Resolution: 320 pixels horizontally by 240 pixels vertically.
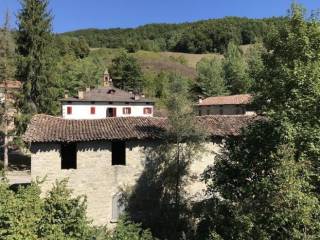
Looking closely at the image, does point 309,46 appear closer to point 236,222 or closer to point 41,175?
point 236,222

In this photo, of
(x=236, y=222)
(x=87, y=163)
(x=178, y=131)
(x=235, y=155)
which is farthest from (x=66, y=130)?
(x=236, y=222)

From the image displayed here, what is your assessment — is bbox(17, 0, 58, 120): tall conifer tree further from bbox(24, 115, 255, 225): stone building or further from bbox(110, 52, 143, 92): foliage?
bbox(110, 52, 143, 92): foliage

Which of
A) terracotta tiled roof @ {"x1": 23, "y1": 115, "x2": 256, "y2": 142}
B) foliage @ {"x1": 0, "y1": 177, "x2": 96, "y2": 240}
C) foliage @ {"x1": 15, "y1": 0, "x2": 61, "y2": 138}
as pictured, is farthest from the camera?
foliage @ {"x1": 15, "y1": 0, "x2": 61, "y2": 138}

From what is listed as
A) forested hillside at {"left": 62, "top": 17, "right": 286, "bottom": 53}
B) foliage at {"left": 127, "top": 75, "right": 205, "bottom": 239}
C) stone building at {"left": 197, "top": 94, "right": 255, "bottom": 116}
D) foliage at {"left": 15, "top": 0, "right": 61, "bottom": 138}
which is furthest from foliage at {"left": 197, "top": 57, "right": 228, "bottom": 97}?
foliage at {"left": 127, "top": 75, "right": 205, "bottom": 239}

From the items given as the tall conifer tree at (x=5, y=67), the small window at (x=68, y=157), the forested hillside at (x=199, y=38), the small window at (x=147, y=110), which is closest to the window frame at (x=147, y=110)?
the small window at (x=147, y=110)

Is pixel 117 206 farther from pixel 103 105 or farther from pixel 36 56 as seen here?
pixel 103 105

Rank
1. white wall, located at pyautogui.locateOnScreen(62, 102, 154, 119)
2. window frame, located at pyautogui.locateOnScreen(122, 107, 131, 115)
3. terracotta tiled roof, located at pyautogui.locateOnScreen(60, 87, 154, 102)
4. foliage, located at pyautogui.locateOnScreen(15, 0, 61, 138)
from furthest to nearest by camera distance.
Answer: window frame, located at pyautogui.locateOnScreen(122, 107, 131, 115) < terracotta tiled roof, located at pyautogui.locateOnScreen(60, 87, 154, 102) < white wall, located at pyautogui.locateOnScreen(62, 102, 154, 119) < foliage, located at pyautogui.locateOnScreen(15, 0, 61, 138)

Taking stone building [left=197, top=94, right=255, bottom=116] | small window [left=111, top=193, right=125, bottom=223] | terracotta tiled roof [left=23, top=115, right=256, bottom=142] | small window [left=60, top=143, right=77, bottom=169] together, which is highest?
stone building [left=197, top=94, right=255, bottom=116]

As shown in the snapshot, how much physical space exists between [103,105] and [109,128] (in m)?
36.4

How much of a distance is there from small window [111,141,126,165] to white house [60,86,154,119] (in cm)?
3362

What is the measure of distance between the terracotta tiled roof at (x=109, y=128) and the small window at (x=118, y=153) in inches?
39.2

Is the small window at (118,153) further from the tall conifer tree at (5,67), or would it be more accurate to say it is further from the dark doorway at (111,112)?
the dark doorway at (111,112)

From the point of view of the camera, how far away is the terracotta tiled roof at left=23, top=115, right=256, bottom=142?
23969mm

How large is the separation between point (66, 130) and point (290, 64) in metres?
13.4
